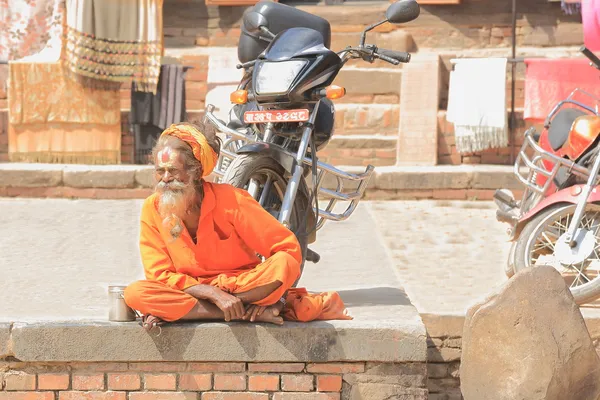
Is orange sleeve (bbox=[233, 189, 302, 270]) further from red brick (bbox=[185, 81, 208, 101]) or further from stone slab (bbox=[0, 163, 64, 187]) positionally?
red brick (bbox=[185, 81, 208, 101])

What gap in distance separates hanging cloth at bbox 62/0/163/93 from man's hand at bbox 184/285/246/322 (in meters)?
5.88

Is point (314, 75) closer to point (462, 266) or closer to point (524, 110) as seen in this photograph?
point (462, 266)

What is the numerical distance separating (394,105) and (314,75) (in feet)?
18.0

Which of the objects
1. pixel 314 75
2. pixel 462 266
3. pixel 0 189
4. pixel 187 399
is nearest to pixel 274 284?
pixel 187 399

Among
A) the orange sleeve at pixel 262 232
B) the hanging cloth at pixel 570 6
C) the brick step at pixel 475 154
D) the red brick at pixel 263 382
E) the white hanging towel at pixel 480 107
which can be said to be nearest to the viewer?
the orange sleeve at pixel 262 232

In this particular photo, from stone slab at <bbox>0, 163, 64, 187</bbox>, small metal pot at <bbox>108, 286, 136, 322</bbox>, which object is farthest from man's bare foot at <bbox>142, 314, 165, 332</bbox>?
stone slab at <bbox>0, 163, 64, 187</bbox>

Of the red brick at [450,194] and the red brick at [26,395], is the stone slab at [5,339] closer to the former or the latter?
the red brick at [26,395]

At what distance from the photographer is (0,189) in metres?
10.1

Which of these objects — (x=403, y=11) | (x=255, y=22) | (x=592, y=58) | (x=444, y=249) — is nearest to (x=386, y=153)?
(x=444, y=249)

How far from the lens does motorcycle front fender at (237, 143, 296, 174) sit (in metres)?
5.60

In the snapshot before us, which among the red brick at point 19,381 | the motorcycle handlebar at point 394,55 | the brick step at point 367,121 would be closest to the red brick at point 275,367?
the red brick at point 19,381

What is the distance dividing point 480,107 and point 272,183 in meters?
4.84

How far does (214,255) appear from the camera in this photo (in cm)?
484

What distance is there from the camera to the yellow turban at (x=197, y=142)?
4746mm
